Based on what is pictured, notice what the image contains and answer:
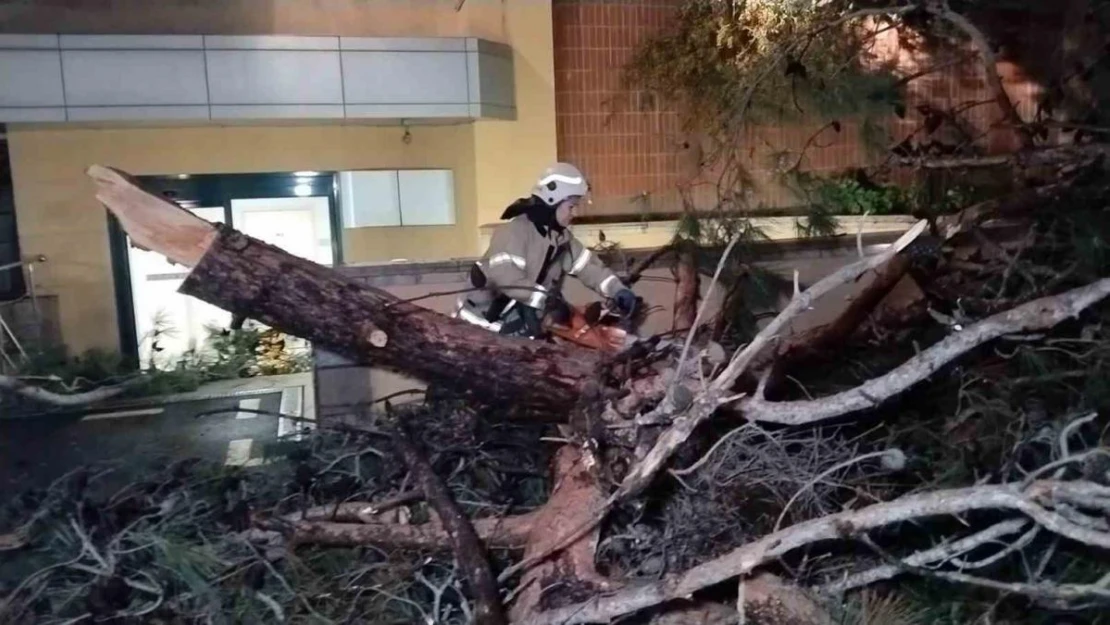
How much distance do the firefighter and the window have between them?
292 cm

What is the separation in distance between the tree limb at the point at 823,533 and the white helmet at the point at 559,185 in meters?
1.75

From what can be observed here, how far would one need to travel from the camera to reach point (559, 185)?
372 cm

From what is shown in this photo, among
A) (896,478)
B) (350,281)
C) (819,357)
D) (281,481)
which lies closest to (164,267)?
(281,481)

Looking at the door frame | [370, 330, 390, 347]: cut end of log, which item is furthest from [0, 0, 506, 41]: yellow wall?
[370, 330, 390, 347]: cut end of log

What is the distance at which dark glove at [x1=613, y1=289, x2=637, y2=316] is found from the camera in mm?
3566

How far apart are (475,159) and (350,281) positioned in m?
3.78

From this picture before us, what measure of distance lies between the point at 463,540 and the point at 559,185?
63.1 inches

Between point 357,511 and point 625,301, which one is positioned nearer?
A: point 357,511

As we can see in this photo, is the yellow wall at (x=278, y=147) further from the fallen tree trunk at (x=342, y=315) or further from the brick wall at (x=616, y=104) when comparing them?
the fallen tree trunk at (x=342, y=315)

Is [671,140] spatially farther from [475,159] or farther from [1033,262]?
[1033,262]

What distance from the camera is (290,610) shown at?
2.75 meters

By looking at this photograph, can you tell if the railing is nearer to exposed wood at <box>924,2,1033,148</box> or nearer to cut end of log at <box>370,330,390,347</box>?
cut end of log at <box>370,330,390,347</box>

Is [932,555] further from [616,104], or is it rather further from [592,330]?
[616,104]

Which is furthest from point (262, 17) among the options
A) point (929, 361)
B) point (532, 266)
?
point (929, 361)
